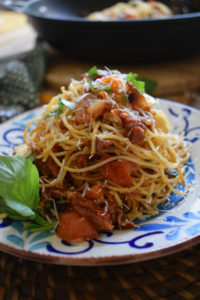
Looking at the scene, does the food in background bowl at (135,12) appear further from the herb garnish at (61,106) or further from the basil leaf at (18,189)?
the basil leaf at (18,189)

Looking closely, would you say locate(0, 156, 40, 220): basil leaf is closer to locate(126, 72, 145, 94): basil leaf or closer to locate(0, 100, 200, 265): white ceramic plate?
locate(0, 100, 200, 265): white ceramic plate

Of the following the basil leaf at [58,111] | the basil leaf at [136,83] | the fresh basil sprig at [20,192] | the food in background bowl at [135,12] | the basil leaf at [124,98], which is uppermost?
the food in background bowl at [135,12]

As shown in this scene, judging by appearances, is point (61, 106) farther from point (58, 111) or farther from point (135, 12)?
point (135, 12)

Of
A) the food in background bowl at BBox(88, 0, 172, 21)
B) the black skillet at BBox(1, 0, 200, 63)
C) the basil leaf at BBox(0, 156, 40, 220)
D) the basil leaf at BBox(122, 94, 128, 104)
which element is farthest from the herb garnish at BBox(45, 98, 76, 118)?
the food in background bowl at BBox(88, 0, 172, 21)

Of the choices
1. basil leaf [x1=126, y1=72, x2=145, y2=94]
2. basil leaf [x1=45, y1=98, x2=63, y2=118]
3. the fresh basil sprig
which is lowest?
the fresh basil sprig

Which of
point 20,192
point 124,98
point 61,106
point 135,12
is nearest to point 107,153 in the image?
point 124,98

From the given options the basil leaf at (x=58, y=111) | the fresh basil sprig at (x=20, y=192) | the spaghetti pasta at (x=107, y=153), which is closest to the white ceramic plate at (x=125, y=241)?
the fresh basil sprig at (x=20, y=192)
